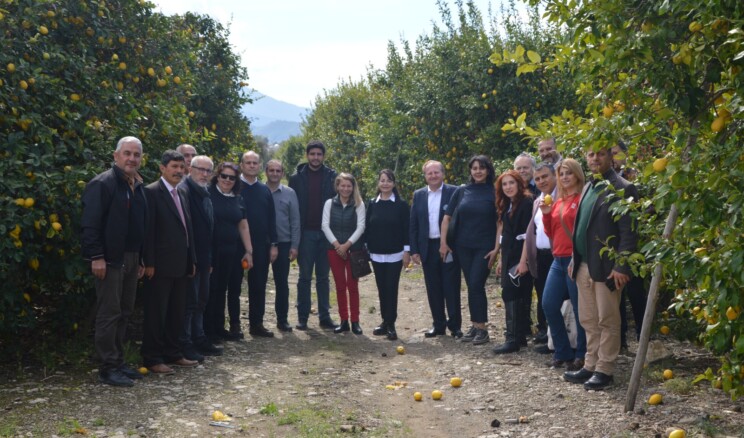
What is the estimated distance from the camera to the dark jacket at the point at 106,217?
660cm

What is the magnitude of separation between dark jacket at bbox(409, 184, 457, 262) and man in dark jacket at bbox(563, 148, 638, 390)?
3.03 metres

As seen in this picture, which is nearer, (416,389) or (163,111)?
(416,389)

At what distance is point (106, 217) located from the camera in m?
6.73

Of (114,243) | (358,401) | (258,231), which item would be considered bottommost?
(358,401)

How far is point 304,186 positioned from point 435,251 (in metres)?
2.09

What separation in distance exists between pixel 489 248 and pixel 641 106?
475 cm

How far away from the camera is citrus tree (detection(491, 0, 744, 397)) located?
3758 mm

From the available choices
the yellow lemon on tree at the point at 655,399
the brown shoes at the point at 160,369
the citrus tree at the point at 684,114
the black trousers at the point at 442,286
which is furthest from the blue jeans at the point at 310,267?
the citrus tree at the point at 684,114

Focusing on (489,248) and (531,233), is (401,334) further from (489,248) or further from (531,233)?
(531,233)

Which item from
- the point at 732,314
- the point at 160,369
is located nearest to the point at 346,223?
the point at 160,369

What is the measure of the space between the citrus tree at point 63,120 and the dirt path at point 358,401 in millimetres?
983

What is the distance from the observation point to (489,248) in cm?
914

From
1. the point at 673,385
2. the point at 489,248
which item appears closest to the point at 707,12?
the point at 673,385

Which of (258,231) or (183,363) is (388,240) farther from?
(183,363)
